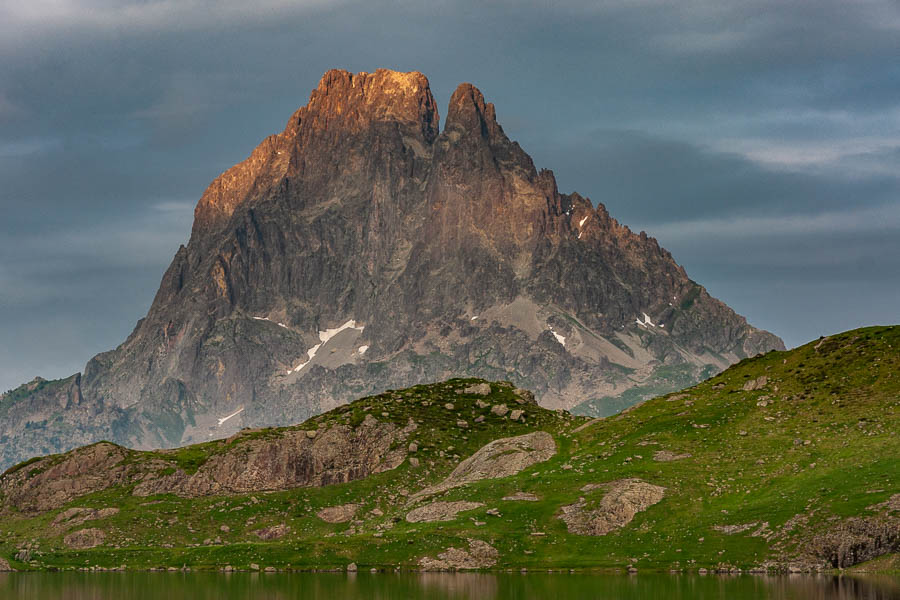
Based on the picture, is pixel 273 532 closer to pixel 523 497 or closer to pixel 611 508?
pixel 523 497

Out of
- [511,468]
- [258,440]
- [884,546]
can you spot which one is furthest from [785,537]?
[258,440]

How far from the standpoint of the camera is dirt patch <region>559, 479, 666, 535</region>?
11694cm

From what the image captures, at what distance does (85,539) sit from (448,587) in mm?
66123

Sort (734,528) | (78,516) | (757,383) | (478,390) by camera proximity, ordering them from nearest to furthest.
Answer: (734,528) → (78,516) → (757,383) → (478,390)

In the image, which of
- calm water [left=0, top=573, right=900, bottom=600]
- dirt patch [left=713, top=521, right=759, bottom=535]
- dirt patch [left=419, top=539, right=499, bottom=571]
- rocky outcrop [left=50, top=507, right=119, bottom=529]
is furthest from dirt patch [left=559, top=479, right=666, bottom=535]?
rocky outcrop [left=50, top=507, right=119, bottom=529]

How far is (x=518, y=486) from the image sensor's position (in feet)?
436

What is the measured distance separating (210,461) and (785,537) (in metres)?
88.2

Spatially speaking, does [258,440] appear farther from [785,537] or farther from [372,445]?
[785,537]

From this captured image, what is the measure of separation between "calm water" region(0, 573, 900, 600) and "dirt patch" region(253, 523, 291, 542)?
87.1ft

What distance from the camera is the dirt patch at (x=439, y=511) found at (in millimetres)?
127188

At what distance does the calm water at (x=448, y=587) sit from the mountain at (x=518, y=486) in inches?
300

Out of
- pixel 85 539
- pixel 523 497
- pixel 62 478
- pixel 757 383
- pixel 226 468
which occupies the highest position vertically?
pixel 757 383

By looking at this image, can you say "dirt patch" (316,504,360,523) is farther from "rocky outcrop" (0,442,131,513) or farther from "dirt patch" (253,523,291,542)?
"rocky outcrop" (0,442,131,513)

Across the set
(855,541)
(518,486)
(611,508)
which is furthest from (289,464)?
(855,541)
